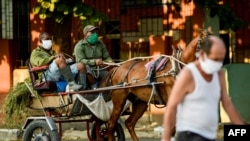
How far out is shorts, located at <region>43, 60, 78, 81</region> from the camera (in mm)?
9905

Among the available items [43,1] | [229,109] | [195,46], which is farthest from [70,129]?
[229,109]

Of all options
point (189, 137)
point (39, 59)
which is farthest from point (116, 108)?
point (189, 137)

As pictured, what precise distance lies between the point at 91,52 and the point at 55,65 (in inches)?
33.3

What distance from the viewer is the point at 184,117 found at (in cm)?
555

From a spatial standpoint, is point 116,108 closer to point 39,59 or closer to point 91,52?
point 91,52

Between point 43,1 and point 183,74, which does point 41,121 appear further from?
point 183,74

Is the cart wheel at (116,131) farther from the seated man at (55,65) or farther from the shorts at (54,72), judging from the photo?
the shorts at (54,72)

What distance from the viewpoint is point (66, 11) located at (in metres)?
12.9

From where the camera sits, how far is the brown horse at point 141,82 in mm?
9727

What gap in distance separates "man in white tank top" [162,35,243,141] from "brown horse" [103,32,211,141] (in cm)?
399

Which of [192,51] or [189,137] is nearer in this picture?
[189,137]

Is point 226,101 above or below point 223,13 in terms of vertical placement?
below

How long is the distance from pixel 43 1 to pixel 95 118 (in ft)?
12.2

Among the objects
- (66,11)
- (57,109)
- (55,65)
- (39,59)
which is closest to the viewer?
(55,65)
